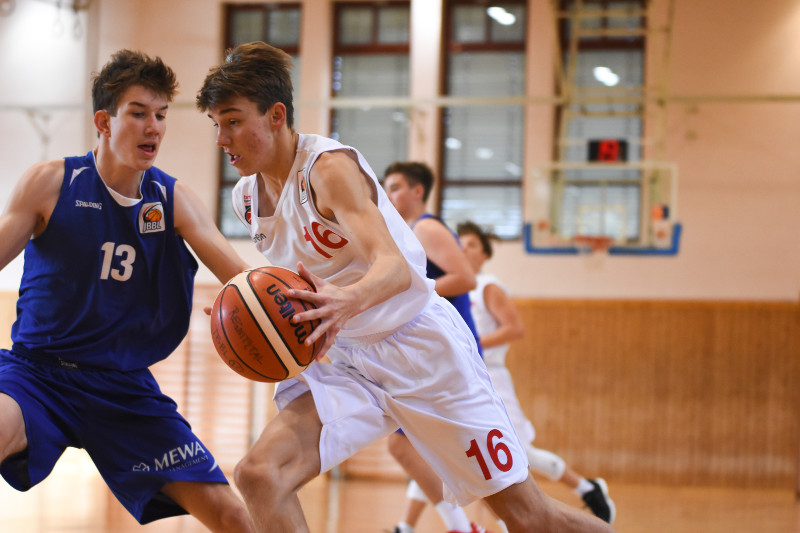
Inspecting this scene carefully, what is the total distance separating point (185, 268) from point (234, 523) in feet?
2.97

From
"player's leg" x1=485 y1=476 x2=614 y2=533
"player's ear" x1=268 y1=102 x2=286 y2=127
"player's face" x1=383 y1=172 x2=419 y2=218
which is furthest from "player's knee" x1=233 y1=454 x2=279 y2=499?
"player's face" x1=383 y1=172 x2=419 y2=218

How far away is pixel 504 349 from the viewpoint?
19.0ft

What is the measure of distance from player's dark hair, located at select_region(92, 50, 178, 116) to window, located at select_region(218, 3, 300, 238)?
6680 mm

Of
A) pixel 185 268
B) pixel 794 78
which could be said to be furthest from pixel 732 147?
pixel 185 268

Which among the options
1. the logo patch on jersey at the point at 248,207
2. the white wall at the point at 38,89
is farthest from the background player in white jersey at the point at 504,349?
the white wall at the point at 38,89

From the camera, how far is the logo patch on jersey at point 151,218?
303cm

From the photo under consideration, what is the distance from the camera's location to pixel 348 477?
8.58 meters

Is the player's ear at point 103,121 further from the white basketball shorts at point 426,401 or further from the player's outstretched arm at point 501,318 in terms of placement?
the player's outstretched arm at point 501,318

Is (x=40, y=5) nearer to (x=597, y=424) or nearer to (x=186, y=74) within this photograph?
(x=186, y=74)

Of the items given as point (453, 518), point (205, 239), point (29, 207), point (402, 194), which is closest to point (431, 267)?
point (402, 194)

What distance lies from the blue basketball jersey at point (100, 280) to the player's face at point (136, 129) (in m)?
0.14

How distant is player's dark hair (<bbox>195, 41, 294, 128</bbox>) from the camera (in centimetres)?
258

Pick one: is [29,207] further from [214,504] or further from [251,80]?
[214,504]

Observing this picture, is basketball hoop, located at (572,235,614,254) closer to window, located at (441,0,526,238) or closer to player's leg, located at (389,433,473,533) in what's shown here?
window, located at (441,0,526,238)
